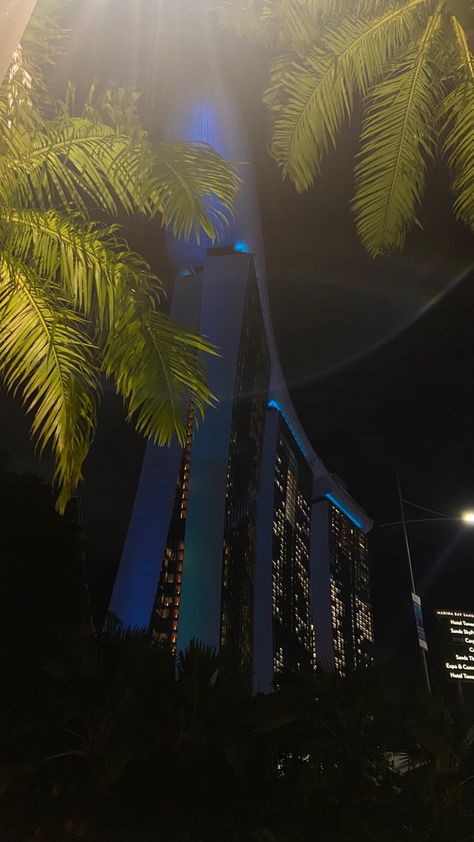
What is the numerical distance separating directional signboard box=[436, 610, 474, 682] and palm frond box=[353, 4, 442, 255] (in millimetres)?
15779

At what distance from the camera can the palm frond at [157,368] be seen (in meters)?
4.82

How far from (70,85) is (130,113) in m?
0.46

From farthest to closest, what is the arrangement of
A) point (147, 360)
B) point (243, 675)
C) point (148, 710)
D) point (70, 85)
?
point (243, 675), point (148, 710), point (147, 360), point (70, 85)

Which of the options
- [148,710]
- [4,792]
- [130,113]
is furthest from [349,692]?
[130,113]

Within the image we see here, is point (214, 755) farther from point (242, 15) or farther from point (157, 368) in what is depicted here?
point (242, 15)

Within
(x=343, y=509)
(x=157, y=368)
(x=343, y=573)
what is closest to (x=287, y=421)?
(x=343, y=509)

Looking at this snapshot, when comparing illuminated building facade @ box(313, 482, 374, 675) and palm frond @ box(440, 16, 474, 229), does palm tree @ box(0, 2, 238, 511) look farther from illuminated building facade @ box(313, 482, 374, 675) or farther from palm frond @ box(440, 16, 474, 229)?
illuminated building facade @ box(313, 482, 374, 675)

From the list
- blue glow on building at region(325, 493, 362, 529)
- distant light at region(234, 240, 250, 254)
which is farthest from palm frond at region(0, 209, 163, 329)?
blue glow on building at region(325, 493, 362, 529)

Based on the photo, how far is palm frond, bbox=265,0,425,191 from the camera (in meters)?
4.59

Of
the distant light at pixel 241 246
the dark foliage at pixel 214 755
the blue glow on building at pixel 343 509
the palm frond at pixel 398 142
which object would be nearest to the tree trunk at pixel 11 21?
the palm frond at pixel 398 142

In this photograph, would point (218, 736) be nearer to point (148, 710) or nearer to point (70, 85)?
point (148, 710)

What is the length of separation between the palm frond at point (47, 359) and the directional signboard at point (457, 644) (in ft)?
52.1

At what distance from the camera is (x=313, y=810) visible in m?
7.82

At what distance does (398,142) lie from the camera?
4719mm
